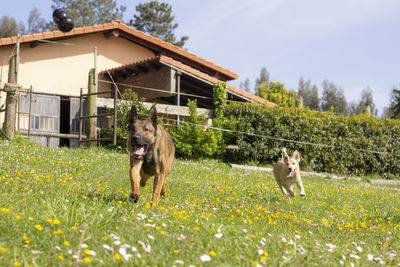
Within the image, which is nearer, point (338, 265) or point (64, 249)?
point (64, 249)

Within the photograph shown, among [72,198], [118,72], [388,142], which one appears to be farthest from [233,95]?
[72,198]

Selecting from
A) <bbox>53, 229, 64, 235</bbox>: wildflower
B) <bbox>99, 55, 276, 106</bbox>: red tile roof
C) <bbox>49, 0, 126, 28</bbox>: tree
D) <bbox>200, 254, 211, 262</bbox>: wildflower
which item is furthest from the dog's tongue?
<bbox>49, 0, 126, 28</bbox>: tree

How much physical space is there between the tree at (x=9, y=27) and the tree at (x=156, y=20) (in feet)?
65.4

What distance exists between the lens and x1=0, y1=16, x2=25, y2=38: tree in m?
62.7

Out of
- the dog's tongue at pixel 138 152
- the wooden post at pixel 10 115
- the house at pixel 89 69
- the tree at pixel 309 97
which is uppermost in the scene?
the tree at pixel 309 97

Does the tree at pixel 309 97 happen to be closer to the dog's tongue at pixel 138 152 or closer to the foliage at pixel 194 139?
the foliage at pixel 194 139

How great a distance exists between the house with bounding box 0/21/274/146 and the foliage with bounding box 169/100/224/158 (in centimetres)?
162

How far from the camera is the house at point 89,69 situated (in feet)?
68.9

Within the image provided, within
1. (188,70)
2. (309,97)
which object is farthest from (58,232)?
(309,97)

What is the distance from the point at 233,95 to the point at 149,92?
15.7 feet

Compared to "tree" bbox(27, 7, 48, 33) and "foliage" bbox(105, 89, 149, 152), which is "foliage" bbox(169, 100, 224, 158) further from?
"tree" bbox(27, 7, 48, 33)

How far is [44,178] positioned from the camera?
8.00 m

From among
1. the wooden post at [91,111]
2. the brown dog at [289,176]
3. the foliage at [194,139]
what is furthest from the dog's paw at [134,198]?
the foliage at [194,139]

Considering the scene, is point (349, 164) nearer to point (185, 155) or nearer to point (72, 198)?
point (185, 155)
